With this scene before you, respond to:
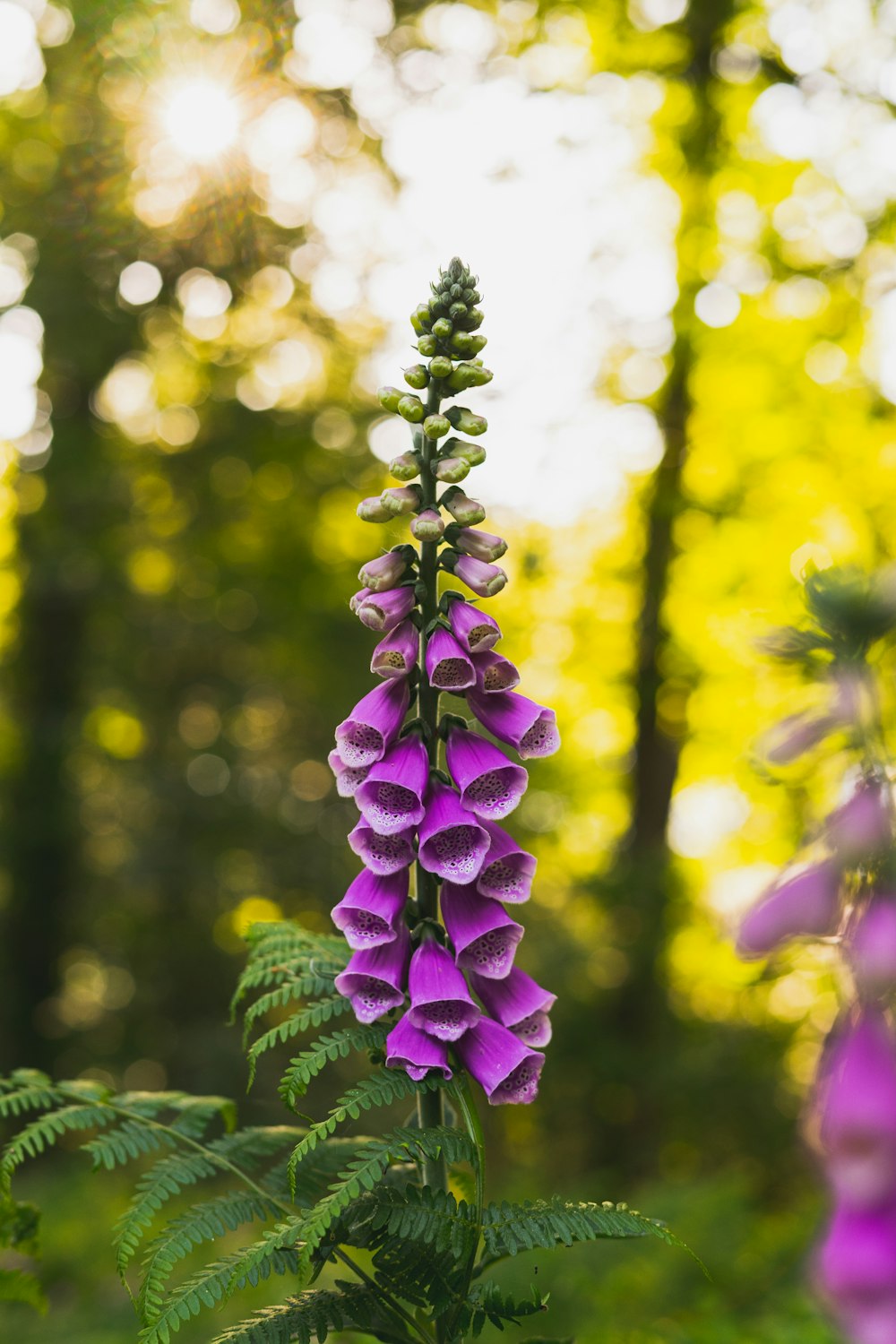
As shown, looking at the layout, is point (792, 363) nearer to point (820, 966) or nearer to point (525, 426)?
point (525, 426)

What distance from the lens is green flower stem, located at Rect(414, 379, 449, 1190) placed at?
7.57ft

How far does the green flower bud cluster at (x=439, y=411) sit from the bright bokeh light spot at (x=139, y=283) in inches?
374

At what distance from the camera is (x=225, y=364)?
12180 mm

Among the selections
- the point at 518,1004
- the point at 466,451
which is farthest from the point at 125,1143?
the point at 466,451

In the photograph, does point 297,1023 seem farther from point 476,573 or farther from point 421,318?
point 421,318

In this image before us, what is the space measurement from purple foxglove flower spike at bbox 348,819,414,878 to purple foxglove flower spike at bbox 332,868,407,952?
0.11 feet

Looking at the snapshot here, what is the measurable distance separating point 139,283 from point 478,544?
9.88 meters

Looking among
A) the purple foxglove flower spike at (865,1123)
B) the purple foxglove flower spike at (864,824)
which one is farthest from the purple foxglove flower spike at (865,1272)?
the purple foxglove flower spike at (864,824)

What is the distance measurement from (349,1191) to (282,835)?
10.3 meters

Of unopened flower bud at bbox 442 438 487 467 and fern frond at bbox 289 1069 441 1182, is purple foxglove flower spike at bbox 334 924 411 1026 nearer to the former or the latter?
fern frond at bbox 289 1069 441 1182

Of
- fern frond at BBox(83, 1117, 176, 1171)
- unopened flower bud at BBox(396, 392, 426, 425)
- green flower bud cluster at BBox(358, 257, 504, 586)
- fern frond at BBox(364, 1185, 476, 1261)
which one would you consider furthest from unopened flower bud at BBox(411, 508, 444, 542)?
fern frond at BBox(83, 1117, 176, 1171)

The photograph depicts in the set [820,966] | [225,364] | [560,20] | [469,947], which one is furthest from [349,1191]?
[560,20]

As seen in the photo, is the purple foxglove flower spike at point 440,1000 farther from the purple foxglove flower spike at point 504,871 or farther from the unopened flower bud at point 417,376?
the unopened flower bud at point 417,376

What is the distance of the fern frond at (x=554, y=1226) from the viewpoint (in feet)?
6.38
